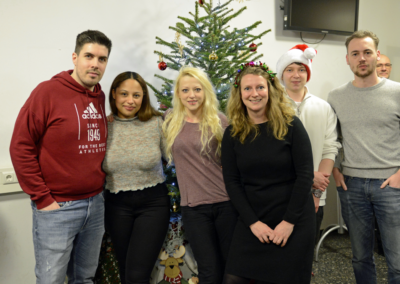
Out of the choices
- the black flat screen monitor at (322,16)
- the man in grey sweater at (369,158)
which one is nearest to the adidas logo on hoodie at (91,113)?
the man in grey sweater at (369,158)

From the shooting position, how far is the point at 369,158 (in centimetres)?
192

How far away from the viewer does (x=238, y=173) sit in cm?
173

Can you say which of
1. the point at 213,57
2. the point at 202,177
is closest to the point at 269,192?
the point at 202,177

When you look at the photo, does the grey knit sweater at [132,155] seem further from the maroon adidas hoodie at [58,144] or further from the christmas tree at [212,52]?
the christmas tree at [212,52]

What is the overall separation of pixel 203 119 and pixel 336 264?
7.08ft

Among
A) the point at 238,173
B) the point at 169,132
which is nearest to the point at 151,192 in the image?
the point at 169,132

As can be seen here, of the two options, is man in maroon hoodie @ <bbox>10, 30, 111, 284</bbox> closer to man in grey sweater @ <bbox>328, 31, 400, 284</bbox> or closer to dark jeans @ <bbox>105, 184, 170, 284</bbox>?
dark jeans @ <bbox>105, 184, 170, 284</bbox>

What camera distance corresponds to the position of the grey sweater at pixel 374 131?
1896 mm

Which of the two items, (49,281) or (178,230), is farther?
(178,230)

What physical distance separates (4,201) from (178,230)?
4.52 ft

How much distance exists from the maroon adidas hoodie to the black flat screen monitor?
2.61 m

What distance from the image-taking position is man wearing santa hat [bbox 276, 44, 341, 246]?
197cm

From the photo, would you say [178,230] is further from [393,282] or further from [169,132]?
[393,282]

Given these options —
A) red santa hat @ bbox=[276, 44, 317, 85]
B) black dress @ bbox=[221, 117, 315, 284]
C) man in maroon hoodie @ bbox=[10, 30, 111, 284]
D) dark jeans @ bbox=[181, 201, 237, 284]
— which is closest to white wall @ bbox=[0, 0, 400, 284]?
man in maroon hoodie @ bbox=[10, 30, 111, 284]
